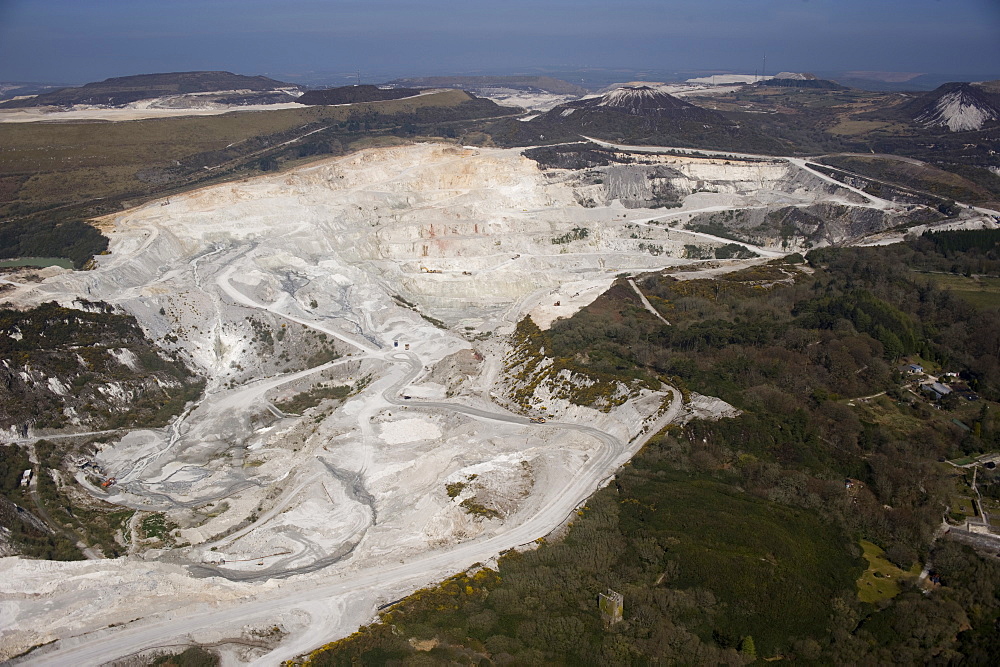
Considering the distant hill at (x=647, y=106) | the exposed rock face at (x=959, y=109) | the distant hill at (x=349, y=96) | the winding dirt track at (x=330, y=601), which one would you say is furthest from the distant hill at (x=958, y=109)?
the winding dirt track at (x=330, y=601)

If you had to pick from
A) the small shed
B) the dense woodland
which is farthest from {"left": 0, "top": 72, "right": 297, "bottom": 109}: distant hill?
the small shed

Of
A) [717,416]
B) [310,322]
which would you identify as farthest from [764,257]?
[310,322]

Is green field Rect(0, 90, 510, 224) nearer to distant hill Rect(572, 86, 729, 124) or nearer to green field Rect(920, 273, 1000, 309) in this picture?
distant hill Rect(572, 86, 729, 124)

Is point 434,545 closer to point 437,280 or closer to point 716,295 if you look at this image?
point 716,295

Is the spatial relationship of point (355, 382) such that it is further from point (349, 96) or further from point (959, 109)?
point (959, 109)

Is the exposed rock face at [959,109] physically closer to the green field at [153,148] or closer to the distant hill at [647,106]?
the distant hill at [647,106]

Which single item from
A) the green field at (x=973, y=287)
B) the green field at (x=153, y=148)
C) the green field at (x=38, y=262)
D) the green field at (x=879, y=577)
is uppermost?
the green field at (x=153, y=148)
